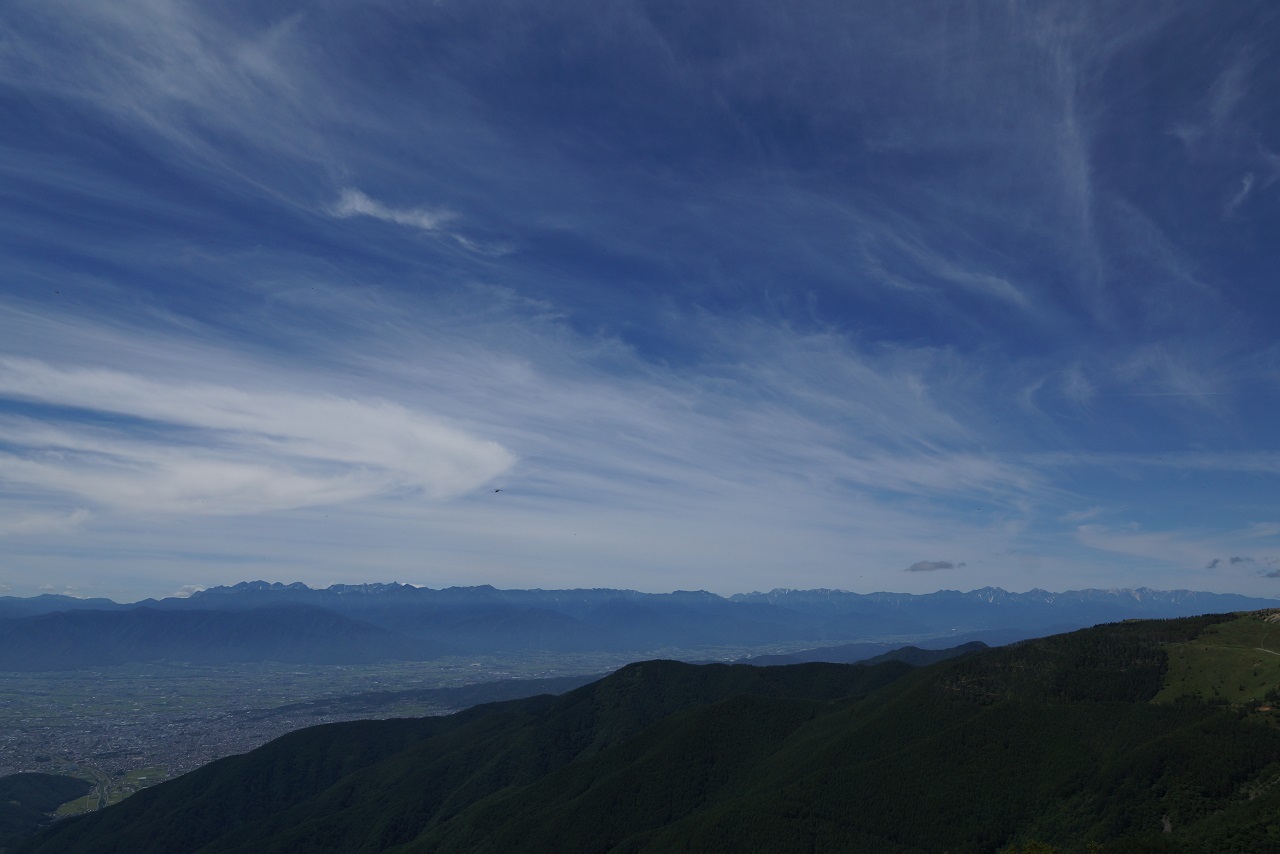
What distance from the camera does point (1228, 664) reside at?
177500 millimetres

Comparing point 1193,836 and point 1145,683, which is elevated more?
point 1145,683

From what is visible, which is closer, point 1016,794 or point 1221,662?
point 1016,794

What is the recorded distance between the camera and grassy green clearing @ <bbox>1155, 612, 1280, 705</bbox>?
A: 165125mm

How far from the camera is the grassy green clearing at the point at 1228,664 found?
16512 centimetres

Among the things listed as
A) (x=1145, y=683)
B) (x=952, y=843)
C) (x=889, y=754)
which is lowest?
(x=952, y=843)

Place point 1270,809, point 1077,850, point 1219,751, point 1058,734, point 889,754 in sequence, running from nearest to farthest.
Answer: point 1270,809 → point 1077,850 → point 1219,751 → point 1058,734 → point 889,754

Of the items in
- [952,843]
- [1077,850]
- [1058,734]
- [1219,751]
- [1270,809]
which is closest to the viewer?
[1270,809]

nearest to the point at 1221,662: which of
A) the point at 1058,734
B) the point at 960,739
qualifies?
the point at 1058,734

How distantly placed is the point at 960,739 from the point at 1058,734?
2246cm

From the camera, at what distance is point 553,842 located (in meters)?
192

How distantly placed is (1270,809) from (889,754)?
83552mm

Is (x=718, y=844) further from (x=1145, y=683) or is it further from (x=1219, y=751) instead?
(x=1145, y=683)

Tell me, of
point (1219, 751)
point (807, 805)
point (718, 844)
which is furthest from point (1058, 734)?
point (718, 844)

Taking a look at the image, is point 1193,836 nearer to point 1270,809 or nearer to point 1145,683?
point 1270,809
